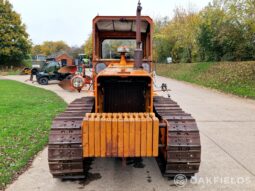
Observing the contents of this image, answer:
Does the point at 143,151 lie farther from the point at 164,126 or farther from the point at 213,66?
the point at 213,66

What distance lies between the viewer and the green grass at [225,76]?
15.9 m

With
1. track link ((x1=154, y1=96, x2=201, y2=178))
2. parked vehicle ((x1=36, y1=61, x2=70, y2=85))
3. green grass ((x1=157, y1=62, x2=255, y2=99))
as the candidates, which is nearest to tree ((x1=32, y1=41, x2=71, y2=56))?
parked vehicle ((x1=36, y1=61, x2=70, y2=85))

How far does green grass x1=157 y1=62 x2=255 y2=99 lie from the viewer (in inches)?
624

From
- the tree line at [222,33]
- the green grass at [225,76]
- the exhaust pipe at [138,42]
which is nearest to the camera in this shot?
the exhaust pipe at [138,42]

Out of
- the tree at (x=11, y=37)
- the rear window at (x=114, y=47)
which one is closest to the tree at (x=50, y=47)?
the tree at (x=11, y=37)

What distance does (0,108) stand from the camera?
35.0 feet

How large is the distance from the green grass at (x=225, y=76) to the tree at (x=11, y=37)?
2804 cm

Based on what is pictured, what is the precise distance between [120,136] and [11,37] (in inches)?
1766

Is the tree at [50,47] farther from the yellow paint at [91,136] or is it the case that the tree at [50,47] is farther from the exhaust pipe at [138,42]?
the yellow paint at [91,136]

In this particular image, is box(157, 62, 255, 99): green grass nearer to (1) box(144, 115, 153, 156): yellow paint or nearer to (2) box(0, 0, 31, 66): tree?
(1) box(144, 115, 153, 156): yellow paint

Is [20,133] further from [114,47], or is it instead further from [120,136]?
[120,136]

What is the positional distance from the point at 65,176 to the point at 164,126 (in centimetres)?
159

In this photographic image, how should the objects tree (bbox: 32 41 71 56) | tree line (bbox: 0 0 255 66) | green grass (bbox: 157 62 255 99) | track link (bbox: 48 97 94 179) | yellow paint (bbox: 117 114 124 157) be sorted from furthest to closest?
tree (bbox: 32 41 71 56) → tree line (bbox: 0 0 255 66) → green grass (bbox: 157 62 255 99) → track link (bbox: 48 97 94 179) → yellow paint (bbox: 117 114 124 157)

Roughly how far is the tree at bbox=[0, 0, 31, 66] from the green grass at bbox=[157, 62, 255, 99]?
28.0 m
